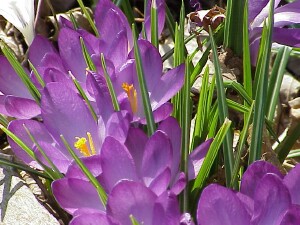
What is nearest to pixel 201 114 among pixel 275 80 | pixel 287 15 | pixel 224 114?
pixel 224 114

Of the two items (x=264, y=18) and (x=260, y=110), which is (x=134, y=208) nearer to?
(x=260, y=110)

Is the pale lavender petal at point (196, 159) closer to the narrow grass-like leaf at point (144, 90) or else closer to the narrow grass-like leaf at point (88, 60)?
the narrow grass-like leaf at point (144, 90)

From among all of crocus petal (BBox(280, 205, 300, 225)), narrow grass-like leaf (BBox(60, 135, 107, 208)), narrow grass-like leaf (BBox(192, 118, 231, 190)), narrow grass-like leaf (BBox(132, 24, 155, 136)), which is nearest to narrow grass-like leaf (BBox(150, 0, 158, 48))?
narrow grass-like leaf (BBox(132, 24, 155, 136))


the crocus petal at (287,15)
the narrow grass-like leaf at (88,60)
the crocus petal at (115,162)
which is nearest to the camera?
the crocus petal at (115,162)

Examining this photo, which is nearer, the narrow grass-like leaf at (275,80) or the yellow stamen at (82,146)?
the yellow stamen at (82,146)

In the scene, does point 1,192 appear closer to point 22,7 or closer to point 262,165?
point 22,7

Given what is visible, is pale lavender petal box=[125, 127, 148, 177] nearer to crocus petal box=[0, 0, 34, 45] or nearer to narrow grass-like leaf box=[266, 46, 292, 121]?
crocus petal box=[0, 0, 34, 45]

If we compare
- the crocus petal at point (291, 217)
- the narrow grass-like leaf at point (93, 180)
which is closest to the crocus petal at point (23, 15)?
the narrow grass-like leaf at point (93, 180)
